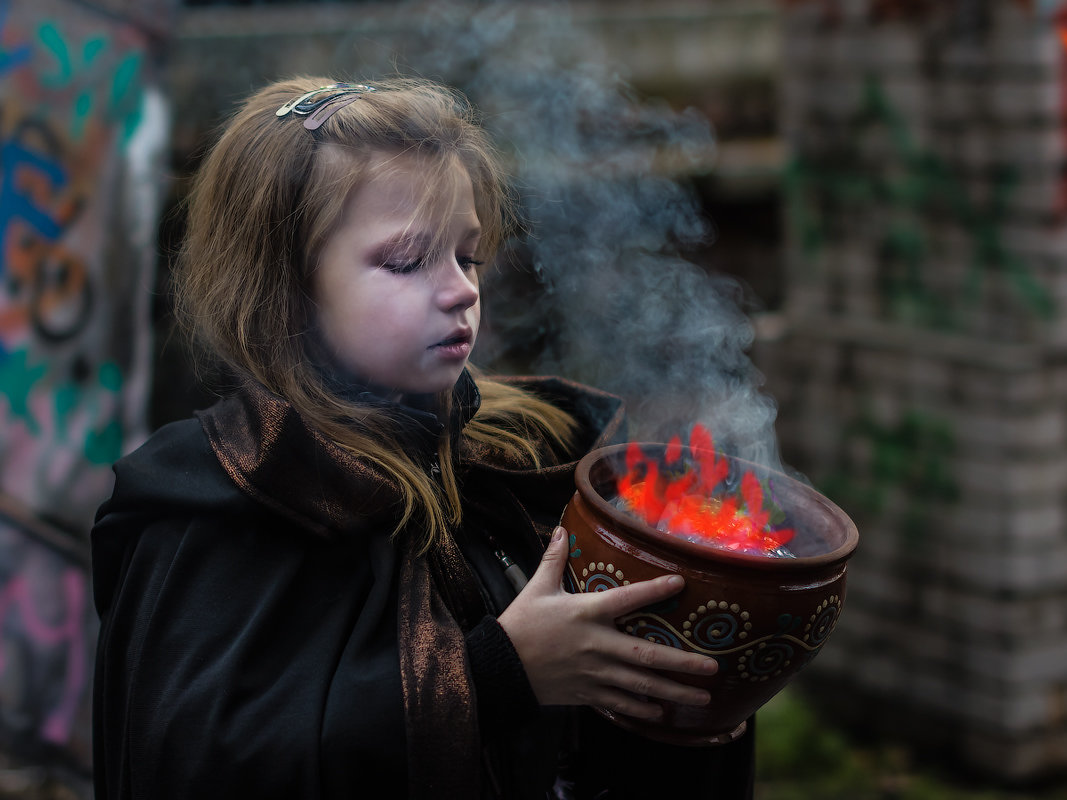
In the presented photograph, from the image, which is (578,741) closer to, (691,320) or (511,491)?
(511,491)

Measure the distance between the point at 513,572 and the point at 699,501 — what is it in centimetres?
29

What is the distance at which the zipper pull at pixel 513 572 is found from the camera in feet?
5.34

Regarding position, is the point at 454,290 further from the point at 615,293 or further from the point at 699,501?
the point at 615,293

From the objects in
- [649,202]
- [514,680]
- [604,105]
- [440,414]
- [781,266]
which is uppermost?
[604,105]

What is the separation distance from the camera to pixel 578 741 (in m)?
1.76

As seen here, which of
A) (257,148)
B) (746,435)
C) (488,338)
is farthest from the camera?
(488,338)

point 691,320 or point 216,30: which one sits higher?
point 216,30

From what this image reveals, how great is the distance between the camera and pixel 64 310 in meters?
3.13

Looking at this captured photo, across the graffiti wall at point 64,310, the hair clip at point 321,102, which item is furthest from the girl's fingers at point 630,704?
the graffiti wall at point 64,310

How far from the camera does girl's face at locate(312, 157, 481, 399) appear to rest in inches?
59.3

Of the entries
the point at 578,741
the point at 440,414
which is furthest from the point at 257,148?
the point at 578,741

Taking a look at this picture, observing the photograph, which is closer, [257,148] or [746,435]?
[257,148]

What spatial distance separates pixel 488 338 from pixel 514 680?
1.07 m

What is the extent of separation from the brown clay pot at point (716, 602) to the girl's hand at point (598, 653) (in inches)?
0.8
